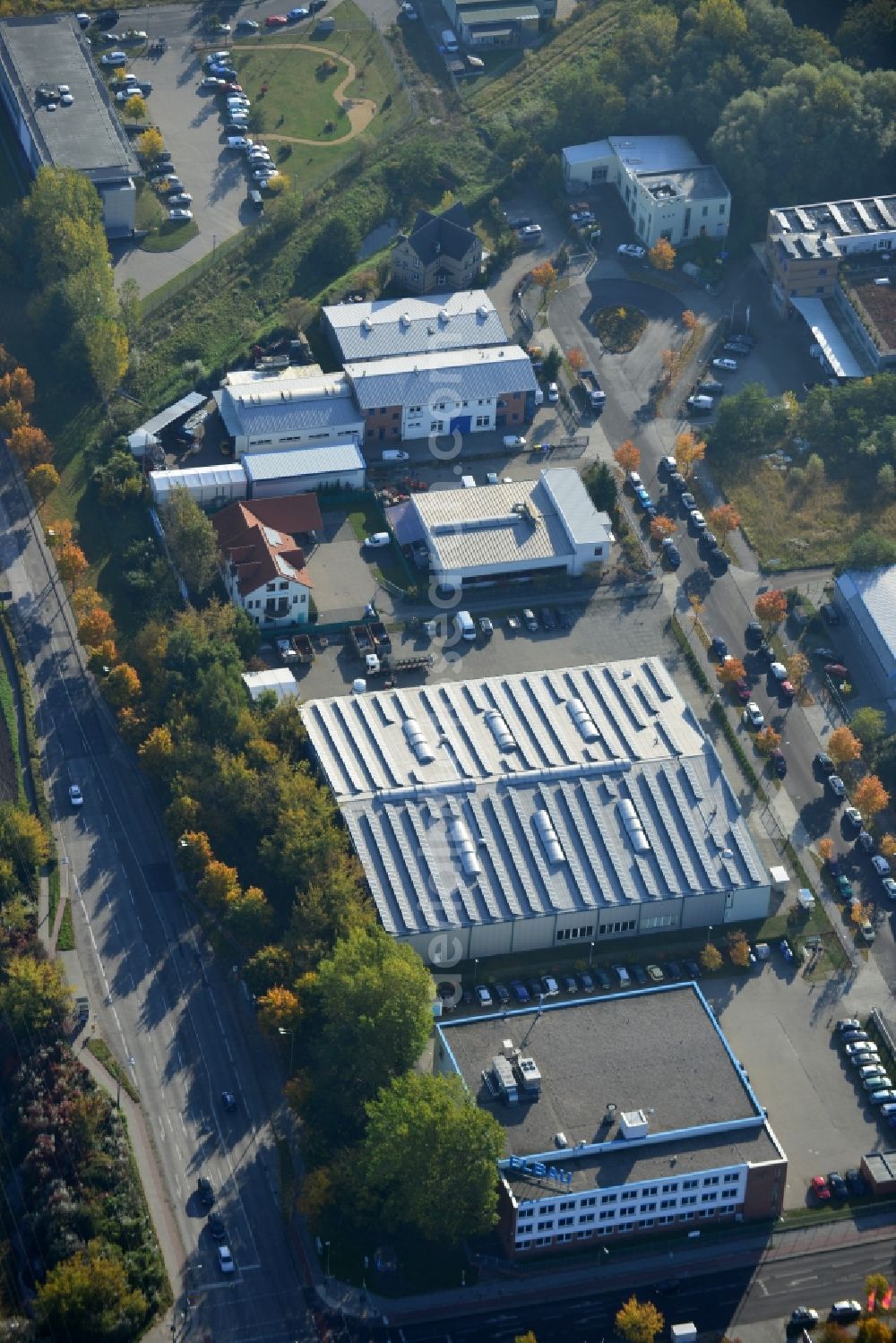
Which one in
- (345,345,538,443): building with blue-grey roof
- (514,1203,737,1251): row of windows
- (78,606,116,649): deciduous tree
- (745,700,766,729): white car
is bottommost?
(514,1203,737,1251): row of windows

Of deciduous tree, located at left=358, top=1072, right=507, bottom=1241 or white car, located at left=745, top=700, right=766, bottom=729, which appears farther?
white car, located at left=745, top=700, right=766, bottom=729

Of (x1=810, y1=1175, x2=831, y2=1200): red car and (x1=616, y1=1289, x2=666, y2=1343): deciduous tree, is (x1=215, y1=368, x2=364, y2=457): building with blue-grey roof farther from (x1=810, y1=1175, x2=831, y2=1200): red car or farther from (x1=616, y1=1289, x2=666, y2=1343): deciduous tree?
(x1=616, y1=1289, x2=666, y2=1343): deciduous tree

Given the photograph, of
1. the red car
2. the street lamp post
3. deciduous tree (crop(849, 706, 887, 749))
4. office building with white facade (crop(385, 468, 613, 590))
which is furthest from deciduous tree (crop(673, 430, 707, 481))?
the red car

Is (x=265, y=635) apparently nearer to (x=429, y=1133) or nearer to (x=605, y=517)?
(x=605, y=517)

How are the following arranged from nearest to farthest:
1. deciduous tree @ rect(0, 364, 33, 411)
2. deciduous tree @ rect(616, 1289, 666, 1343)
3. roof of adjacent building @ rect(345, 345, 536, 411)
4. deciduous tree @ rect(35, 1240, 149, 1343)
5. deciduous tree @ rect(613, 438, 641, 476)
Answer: deciduous tree @ rect(35, 1240, 149, 1343), deciduous tree @ rect(616, 1289, 666, 1343), deciduous tree @ rect(613, 438, 641, 476), roof of adjacent building @ rect(345, 345, 536, 411), deciduous tree @ rect(0, 364, 33, 411)

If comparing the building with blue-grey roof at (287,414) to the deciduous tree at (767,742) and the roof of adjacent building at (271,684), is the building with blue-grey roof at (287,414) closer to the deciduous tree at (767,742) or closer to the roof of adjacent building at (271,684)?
the roof of adjacent building at (271,684)

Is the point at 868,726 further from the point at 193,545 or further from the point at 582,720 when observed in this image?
the point at 193,545
